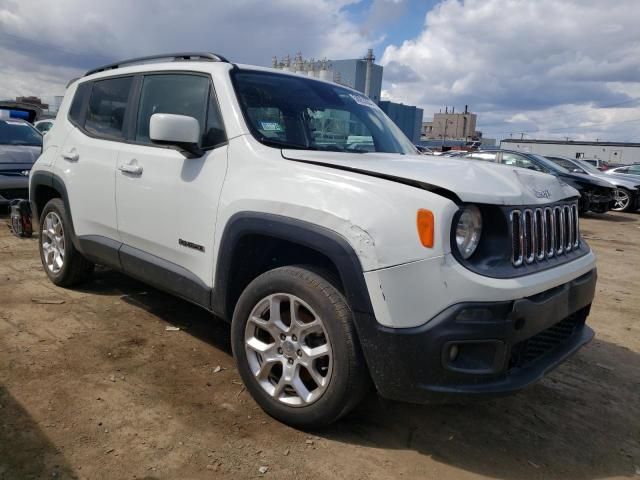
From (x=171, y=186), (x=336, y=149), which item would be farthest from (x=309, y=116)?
(x=171, y=186)

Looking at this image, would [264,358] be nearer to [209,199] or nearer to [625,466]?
[209,199]

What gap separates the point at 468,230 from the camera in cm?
240

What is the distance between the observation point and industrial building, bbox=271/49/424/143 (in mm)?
10530

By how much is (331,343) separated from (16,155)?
761cm

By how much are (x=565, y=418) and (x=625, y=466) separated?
0.46 m

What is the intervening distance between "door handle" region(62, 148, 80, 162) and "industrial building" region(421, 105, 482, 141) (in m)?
82.4

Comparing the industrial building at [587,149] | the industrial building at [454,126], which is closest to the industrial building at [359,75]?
the industrial building at [587,149]

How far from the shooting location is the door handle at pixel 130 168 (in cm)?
358

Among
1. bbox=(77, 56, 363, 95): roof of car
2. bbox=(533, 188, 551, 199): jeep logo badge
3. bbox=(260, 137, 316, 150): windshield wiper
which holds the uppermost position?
bbox=(77, 56, 363, 95): roof of car

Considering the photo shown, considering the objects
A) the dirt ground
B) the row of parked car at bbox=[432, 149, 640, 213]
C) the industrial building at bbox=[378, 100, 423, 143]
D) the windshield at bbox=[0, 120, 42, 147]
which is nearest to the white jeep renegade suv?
→ the dirt ground

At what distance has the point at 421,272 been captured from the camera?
224 centimetres

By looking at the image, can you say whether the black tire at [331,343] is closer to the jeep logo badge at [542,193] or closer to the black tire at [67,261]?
the jeep logo badge at [542,193]

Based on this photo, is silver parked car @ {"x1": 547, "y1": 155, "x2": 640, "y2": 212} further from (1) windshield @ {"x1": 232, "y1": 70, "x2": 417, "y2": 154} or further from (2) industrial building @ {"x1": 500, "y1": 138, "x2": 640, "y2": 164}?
(2) industrial building @ {"x1": 500, "y1": 138, "x2": 640, "y2": 164}

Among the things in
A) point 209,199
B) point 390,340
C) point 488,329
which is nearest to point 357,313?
point 390,340
